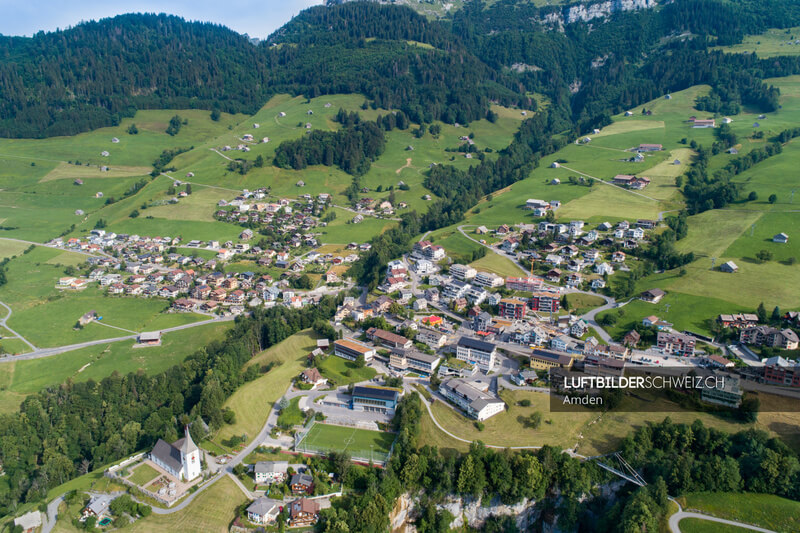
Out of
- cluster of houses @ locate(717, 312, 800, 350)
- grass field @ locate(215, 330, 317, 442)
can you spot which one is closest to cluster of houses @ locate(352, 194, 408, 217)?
grass field @ locate(215, 330, 317, 442)

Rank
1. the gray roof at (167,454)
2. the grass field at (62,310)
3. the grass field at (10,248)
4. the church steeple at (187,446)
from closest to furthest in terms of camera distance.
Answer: the church steeple at (187,446), the gray roof at (167,454), the grass field at (62,310), the grass field at (10,248)

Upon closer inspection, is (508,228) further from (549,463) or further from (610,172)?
(549,463)

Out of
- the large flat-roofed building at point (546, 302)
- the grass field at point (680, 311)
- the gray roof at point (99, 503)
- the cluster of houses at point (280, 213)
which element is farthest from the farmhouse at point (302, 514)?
the cluster of houses at point (280, 213)

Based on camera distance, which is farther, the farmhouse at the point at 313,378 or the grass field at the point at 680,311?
the grass field at the point at 680,311

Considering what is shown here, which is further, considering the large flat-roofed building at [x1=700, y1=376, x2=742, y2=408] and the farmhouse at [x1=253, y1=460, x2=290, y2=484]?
the large flat-roofed building at [x1=700, y1=376, x2=742, y2=408]

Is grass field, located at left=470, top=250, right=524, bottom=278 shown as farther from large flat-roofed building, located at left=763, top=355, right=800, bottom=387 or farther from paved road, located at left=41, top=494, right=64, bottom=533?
paved road, located at left=41, top=494, right=64, bottom=533

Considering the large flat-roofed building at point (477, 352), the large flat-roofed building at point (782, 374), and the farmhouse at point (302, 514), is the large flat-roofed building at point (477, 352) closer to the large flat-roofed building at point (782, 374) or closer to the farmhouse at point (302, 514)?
the farmhouse at point (302, 514)

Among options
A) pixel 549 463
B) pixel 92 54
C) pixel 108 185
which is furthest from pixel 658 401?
pixel 92 54

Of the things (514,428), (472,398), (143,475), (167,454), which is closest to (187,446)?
(167,454)
